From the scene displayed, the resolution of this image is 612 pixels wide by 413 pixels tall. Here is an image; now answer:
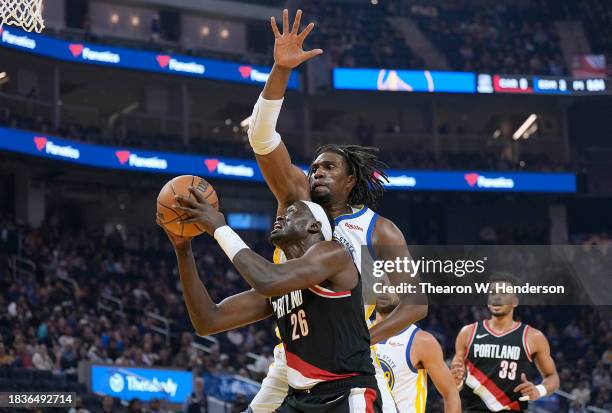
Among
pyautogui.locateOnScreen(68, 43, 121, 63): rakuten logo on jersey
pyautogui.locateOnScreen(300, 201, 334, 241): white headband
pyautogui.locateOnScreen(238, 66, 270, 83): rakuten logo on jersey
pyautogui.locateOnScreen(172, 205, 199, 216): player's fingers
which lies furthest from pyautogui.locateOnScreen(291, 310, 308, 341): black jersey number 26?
pyautogui.locateOnScreen(238, 66, 270, 83): rakuten logo on jersey

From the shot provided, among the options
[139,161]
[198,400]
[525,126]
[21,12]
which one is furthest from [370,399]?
[525,126]

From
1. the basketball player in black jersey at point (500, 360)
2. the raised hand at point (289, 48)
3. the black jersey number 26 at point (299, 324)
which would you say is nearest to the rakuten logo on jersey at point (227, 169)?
the basketball player in black jersey at point (500, 360)

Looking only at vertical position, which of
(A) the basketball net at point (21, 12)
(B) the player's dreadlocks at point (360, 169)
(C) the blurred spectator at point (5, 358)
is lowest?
(B) the player's dreadlocks at point (360, 169)

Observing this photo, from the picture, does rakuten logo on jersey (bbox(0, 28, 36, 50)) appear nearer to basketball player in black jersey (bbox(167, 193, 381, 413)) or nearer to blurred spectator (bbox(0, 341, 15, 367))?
blurred spectator (bbox(0, 341, 15, 367))

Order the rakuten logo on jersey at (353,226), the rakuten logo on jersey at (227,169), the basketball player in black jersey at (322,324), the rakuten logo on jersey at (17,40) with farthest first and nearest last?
the rakuten logo on jersey at (227,169)
the rakuten logo on jersey at (17,40)
the rakuten logo on jersey at (353,226)
the basketball player in black jersey at (322,324)

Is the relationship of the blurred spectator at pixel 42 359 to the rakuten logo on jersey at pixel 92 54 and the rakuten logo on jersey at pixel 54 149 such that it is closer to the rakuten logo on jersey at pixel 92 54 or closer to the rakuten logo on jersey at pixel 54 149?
the rakuten logo on jersey at pixel 54 149

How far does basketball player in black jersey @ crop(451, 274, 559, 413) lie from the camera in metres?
10.1

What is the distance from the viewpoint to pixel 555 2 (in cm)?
3822

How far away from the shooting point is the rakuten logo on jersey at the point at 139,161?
28.1 metres

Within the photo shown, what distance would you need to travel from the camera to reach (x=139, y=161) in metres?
28.4

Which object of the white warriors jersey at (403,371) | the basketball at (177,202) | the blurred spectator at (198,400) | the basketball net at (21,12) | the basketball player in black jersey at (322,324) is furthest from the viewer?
the blurred spectator at (198,400)

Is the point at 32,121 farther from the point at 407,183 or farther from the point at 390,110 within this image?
the point at 390,110

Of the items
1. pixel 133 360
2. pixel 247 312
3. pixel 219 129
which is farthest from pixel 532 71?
pixel 247 312

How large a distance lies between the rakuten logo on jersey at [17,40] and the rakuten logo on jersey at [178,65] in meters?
4.04
